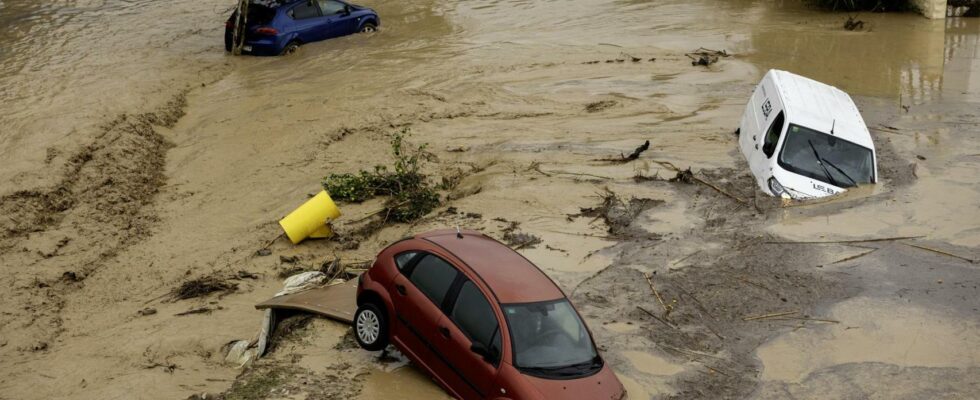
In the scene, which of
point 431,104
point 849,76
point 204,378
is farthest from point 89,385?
point 849,76

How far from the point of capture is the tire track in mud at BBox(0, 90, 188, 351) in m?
11.0

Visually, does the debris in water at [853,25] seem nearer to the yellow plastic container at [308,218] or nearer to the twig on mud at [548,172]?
the twig on mud at [548,172]

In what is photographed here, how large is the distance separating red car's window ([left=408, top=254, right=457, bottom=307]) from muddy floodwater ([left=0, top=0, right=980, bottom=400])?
0.82 metres

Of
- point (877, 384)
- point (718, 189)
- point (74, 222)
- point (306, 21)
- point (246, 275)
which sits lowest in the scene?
point (877, 384)

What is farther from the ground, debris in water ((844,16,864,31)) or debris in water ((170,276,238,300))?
debris in water ((170,276,238,300))

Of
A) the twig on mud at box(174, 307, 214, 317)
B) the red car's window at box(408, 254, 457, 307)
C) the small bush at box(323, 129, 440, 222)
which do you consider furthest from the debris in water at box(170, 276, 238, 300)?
the red car's window at box(408, 254, 457, 307)

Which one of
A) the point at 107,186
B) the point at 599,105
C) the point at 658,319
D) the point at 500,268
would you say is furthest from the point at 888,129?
Result: the point at 107,186

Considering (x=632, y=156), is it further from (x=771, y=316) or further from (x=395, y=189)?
(x=771, y=316)

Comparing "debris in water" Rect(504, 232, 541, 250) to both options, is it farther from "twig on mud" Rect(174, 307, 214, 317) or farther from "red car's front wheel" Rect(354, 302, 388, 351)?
"twig on mud" Rect(174, 307, 214, 317)

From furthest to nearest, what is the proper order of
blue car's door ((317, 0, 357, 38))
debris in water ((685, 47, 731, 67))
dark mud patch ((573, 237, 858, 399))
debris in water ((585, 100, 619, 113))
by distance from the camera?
blue car's door ((317, 0, 357, 38)), debris in water ((685, 47, 731, 67)), debris in water ((585, 100, 619, 113)), dark mud patch ((573, 237, 858, 399))

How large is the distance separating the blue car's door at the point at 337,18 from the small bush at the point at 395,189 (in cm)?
883

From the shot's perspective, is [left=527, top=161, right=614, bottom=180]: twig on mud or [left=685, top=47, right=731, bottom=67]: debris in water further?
[left=685, top=47, right=731, bottom=67]: debris in water

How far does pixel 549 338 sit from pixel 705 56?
14.7m

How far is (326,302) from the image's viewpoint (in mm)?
9891
